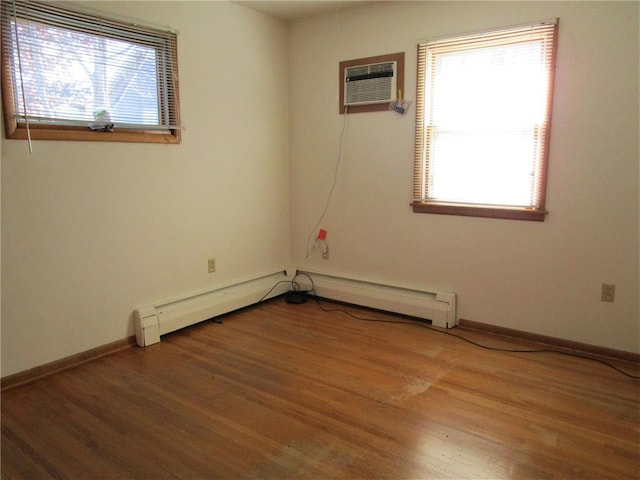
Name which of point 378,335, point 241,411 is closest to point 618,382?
point 378,335

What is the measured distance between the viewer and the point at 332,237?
4.12m

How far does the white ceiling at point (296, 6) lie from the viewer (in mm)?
3572

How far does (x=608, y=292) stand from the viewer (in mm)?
2895

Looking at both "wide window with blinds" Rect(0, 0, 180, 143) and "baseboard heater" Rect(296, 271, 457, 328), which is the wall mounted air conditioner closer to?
"wide window with blinds" Rect(0, 0, 180, 143)

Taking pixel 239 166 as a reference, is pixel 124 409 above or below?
below

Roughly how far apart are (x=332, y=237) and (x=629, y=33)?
253cm

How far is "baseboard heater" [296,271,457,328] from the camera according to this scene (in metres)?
3.47

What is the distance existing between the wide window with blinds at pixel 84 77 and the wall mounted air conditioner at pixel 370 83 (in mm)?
1382

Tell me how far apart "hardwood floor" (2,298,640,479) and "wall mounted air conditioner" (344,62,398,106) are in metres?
1.89

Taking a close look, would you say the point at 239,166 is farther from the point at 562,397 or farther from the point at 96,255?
the point at 562,397

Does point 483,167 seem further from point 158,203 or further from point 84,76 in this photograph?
point 84,76

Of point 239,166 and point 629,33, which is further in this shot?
point 239,166

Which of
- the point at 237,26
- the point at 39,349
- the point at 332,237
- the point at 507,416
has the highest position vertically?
the point at 237,26

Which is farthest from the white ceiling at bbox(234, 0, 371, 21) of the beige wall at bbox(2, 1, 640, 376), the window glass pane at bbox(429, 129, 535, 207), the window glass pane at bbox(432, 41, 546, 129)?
the window glass pane at bbox(429, 129, 535, 207)
